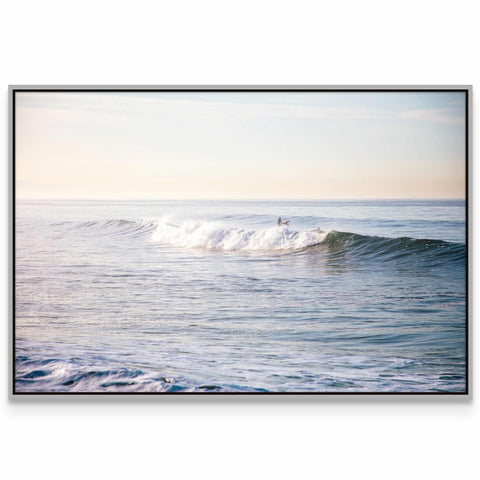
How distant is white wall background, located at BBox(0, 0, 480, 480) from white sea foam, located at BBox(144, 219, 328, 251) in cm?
64

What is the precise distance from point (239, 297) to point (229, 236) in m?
0.27

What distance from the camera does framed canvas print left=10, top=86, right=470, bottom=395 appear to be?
2.84 meters

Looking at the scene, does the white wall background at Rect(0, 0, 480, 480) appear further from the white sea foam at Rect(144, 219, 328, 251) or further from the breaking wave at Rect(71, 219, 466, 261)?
the white sea foam at Rect(144, 219, 328, 251)

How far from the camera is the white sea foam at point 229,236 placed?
114 inches

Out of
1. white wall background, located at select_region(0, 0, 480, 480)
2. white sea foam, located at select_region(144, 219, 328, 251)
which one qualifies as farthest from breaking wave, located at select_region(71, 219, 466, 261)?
white wall background, located at select_region(0, 0, 480, 480)

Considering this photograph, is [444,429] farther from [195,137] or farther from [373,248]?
[195,137]

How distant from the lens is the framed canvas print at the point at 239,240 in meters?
2.84

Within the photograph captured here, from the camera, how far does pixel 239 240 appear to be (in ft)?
9.64

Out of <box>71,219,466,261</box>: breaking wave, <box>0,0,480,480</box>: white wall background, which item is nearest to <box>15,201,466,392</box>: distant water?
<box>71,219,466,261</box>: breaking wave
